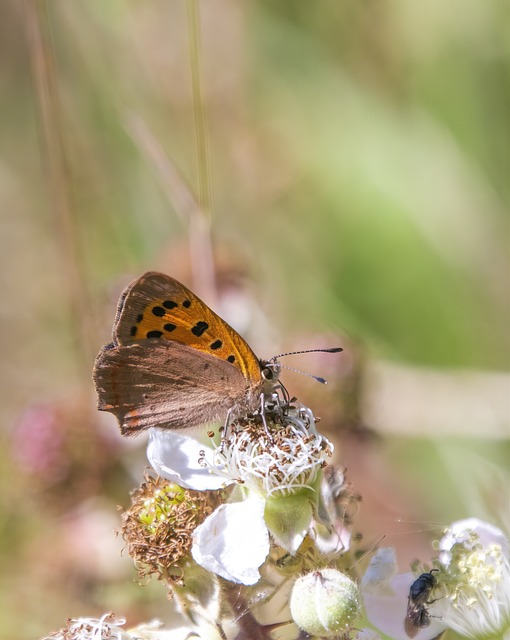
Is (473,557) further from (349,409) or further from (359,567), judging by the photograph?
(349,409)

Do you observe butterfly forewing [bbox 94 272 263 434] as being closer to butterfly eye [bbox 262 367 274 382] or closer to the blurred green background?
butterfly eye [bbox 262 367 274 382]

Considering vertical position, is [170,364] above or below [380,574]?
above

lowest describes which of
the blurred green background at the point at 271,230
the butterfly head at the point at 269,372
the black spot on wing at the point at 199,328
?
the blurred green background at the point at 271,230

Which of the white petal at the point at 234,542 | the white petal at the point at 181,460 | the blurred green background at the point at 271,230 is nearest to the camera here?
the white petal at the point at 234,542

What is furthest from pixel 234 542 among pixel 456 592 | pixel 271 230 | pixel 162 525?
pixel 271 230

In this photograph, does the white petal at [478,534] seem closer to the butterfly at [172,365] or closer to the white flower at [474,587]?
the white flower at [474,587]

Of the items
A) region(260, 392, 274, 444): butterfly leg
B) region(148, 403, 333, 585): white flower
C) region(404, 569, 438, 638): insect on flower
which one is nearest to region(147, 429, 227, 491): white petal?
region(148, 403, 333, 585): white flower

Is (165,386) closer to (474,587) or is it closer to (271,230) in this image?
(474,587)

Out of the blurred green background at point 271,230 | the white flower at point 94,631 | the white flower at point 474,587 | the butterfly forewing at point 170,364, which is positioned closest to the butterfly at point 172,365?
the butterfly forewing at point 170,364

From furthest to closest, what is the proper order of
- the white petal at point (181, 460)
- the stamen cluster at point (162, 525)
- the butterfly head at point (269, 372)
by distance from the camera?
the butterfly head at point (269, 372) < the white petal at point (181, 460) < the stamen cluster at point (162, 525)
